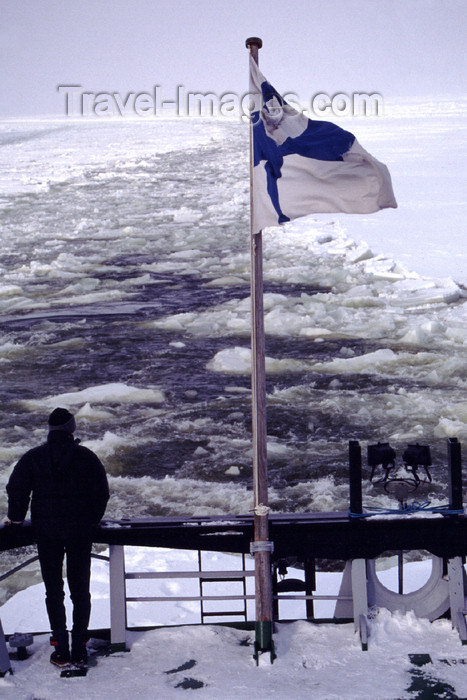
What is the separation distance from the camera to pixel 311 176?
3.56m

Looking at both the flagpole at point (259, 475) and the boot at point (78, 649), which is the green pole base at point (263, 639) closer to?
the flagpole at point (259, 475)

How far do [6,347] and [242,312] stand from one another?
3.20m

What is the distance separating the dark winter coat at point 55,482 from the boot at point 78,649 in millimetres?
411

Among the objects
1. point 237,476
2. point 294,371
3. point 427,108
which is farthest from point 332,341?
point 427,108

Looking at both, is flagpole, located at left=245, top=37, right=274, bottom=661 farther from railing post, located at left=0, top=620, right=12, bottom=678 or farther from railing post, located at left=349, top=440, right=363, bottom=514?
railing post, located at left=0, top=620, right=12, bottom=678

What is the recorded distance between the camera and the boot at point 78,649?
11.0 ft

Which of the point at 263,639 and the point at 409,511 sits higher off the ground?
the point at 409,511

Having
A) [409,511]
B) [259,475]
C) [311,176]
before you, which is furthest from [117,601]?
[311,176]

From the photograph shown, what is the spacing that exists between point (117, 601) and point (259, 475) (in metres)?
0.78

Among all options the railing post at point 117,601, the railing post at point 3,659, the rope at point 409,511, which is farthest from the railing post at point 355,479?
the railing post at point 3,659

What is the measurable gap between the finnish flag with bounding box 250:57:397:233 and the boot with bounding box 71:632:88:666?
5.90 ft

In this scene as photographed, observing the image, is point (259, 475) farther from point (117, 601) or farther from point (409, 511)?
point (117, 601)

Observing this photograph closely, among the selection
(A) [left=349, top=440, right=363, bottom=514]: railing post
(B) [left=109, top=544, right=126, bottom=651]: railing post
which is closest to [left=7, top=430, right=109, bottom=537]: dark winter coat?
(B) [left=109, top=544, right=126, bottom=651]: railing post

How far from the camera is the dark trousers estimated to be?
334cm
